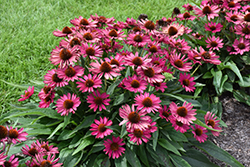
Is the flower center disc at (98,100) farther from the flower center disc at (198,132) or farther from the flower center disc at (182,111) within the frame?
the flower center disc at (198,132)

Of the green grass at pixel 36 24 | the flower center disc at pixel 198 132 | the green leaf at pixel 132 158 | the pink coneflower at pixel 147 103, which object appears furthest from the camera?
the green grass at pixel 36 24

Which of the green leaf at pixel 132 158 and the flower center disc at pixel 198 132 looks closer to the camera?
the green leaf at pixel 132 158

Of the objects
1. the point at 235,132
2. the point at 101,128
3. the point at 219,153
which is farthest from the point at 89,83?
the point at 235,132

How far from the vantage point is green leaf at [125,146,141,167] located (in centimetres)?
198

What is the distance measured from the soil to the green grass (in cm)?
249

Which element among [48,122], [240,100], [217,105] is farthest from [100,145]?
[240,100]

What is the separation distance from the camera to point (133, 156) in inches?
79.2

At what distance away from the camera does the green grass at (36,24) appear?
3441 millimetres

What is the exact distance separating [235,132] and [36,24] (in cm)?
399

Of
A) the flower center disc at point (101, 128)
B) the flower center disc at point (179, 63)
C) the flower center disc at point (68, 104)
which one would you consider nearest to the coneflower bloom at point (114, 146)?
the flower center disc at point (101, 128)

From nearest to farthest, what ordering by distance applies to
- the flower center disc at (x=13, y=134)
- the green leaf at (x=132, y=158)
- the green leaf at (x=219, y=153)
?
the flower center disc at (x=13, y=134) < the green leaf at (x=132, y=158) < the green leaf at (x=219, y=153)

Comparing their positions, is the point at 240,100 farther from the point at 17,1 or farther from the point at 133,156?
the point at 17,1

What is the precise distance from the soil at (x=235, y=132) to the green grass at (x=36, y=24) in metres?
2.49

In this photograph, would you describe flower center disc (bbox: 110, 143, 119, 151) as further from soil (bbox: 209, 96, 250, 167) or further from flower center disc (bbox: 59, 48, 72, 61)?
soil (bbox: 209, 96, 250, 167)
